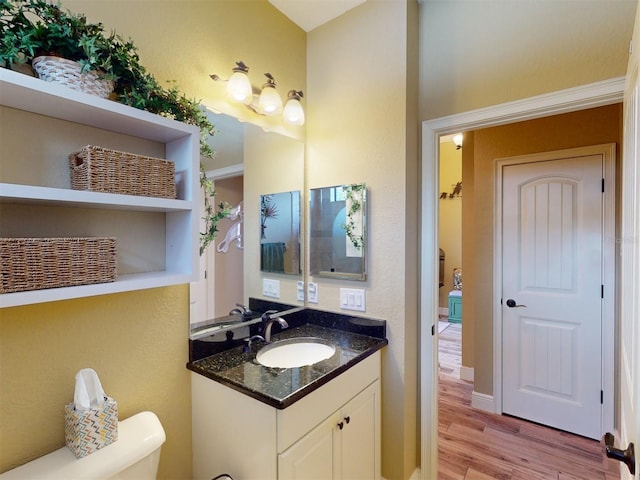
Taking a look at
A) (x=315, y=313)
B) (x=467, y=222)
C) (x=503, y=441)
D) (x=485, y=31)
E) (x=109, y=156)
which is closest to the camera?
(x=109, y=156)

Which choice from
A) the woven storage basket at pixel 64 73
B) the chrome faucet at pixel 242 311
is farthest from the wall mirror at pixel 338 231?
the woven storage basket at pixel 64 73

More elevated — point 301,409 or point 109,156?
point 109,156

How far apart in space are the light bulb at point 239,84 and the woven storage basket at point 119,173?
59cm

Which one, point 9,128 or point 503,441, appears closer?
point 9,128

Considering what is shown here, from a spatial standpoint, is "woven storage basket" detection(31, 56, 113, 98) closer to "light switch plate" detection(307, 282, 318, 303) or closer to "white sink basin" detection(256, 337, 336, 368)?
"white sink basin" detection(256, 337, 336, 368)

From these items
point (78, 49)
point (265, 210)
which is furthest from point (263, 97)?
point (78, 49)

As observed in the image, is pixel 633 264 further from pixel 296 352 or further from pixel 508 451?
pixel 508 451

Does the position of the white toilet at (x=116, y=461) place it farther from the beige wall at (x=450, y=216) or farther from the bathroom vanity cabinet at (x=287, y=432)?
the beige wall at (x=450, y=216)

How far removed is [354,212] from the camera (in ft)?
5.91

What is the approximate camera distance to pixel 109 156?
0.98 metres

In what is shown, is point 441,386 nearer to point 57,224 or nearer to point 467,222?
point 467,222

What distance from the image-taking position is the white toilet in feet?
3.00

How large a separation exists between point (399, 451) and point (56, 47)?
220 cm

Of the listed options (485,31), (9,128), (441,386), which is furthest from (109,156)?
(441,386)
